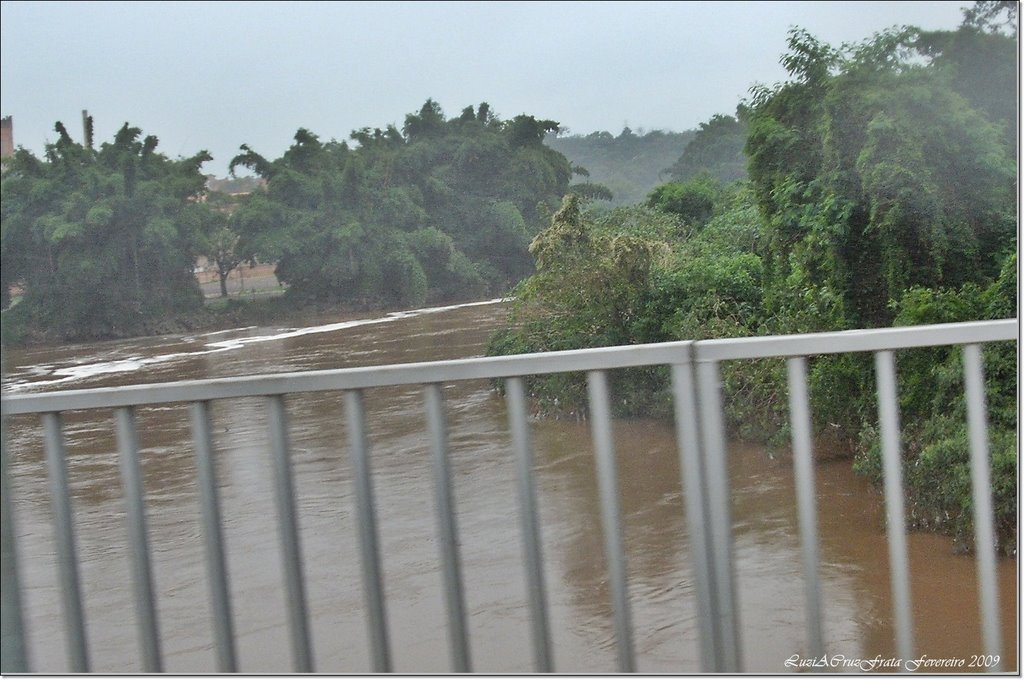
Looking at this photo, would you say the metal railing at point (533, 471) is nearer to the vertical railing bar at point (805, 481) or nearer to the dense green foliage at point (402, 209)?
the vertical railing bar at point (805, 481)

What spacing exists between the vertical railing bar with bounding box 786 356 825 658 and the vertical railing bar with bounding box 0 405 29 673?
1134 mm

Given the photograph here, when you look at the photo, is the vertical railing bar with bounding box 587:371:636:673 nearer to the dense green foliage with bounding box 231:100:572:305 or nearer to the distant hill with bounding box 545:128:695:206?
the dense green foliage with bounding box 231:100:572:305

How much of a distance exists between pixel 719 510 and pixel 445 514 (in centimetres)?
37

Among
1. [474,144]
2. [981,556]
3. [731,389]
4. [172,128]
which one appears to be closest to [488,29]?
[474,144]

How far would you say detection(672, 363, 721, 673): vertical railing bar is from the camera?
118 centimetres

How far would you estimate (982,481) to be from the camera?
1.26 metres

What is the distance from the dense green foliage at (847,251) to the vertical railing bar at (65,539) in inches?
44.3

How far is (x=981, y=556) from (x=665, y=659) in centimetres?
66

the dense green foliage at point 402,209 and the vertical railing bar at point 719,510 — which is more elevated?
the dense green foliage at point 402,209

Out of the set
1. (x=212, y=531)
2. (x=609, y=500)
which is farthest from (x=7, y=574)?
(x=609, y=500)

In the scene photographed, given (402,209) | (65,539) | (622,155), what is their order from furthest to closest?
(622,155), (402,209), (65,539)

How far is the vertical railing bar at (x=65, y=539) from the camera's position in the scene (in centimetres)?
127

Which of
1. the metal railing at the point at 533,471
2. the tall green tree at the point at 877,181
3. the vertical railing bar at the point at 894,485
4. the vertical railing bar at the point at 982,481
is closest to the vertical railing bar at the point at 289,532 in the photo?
the metal railing at the point at 533,471

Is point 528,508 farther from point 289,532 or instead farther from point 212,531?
point 212,531
